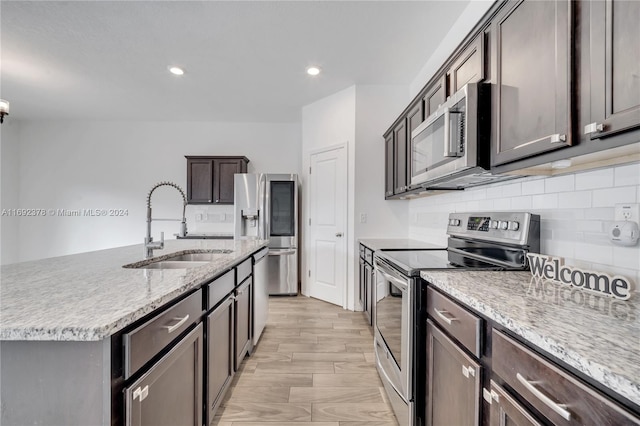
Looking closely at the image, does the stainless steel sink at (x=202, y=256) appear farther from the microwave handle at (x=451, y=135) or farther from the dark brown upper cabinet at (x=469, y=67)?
the dark brown upper cabinet at (x=469, y=67)

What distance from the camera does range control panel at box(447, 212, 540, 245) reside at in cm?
132

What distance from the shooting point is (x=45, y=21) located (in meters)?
2.33

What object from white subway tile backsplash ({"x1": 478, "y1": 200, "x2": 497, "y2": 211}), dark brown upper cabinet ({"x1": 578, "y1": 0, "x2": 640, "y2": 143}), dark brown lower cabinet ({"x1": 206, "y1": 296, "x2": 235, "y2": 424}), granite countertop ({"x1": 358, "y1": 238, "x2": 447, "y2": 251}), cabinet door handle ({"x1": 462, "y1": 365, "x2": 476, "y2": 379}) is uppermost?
dark brown upper cabinet ({"x1": 578, "y1": 0, "x2": 640, "y2": 143})

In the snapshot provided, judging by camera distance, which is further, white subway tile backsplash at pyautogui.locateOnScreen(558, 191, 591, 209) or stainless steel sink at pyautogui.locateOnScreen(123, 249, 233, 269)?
stainless steel sink at pyautogui.locateOnScreen(123, 249, 233, 269)

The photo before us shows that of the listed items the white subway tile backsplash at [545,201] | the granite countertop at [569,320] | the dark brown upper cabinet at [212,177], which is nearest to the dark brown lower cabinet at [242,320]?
the granite countertop at [569,320]

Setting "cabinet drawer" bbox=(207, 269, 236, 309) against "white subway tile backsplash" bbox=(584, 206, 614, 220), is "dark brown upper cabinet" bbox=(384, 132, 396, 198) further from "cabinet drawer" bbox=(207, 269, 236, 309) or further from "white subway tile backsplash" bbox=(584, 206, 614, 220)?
"cabinet drawer" bbox=(207, 269, 236, 309)

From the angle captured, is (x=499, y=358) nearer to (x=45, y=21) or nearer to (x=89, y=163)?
(x=45, y=21)

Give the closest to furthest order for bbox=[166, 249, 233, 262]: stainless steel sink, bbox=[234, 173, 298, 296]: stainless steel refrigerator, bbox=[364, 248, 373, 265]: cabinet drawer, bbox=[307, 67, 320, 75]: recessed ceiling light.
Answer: bbox=[166, 249, 233, 262]: stainless steel sink
bbox=[364, 248, 373, 265]: cabinet drawer
bbox=[307, 67, 320, 75]: recessed ceiling light
bbox=[234, 173, 298, 296]: stainless steel refrigerator

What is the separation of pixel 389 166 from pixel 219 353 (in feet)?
8.28

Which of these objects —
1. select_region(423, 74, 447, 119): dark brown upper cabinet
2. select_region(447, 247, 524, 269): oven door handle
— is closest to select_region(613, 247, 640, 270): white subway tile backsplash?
select_region(447, 247, 524, 269): oven door handle

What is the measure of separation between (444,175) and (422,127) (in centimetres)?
44

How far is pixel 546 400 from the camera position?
0.62m

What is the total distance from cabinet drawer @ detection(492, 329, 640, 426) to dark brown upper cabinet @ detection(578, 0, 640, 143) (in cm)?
65

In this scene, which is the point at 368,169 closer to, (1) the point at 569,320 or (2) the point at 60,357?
(1) the point at 569,320
